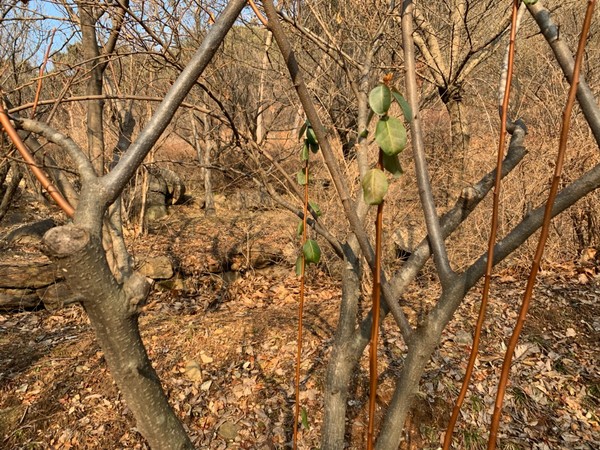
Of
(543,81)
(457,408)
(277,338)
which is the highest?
(543,81)

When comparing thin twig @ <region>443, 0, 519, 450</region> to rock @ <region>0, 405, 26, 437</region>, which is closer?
thin twig @ <region>443, 0, 519, 450</region>

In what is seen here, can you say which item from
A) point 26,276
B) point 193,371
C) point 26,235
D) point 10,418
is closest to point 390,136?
point 193,371

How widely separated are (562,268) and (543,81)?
317 cm

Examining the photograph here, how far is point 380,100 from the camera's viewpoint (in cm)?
71

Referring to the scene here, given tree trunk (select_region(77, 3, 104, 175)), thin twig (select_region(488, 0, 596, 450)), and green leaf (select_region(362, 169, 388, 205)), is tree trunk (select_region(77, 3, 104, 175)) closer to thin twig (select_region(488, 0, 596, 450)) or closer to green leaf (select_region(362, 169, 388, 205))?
green leaf (select_region(362, 169, 388, 205))

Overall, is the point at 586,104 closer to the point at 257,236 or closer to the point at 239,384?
the point at 239,384

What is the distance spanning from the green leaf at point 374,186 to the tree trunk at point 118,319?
54 centimetres

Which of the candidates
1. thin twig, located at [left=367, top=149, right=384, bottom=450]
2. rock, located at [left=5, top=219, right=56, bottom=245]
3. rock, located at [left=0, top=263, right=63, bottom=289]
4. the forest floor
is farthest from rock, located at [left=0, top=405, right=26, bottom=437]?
rock, located at [left=5, top=219, right=56, bottom=245]

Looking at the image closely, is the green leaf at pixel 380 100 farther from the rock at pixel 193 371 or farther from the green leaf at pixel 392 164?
the rock at pixel 193 371

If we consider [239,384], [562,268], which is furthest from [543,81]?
[239,384]

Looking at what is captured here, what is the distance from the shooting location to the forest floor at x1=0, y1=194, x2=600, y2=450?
2.76 m

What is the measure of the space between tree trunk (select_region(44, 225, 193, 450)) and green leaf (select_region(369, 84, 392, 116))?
61 centimetres

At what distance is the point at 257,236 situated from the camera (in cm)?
760

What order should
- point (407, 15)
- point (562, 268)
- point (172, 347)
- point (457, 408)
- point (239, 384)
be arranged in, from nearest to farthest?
point (457, 408) → point (407, 15) → point (239, 384) → point (172, 347) → point (562, 268)
